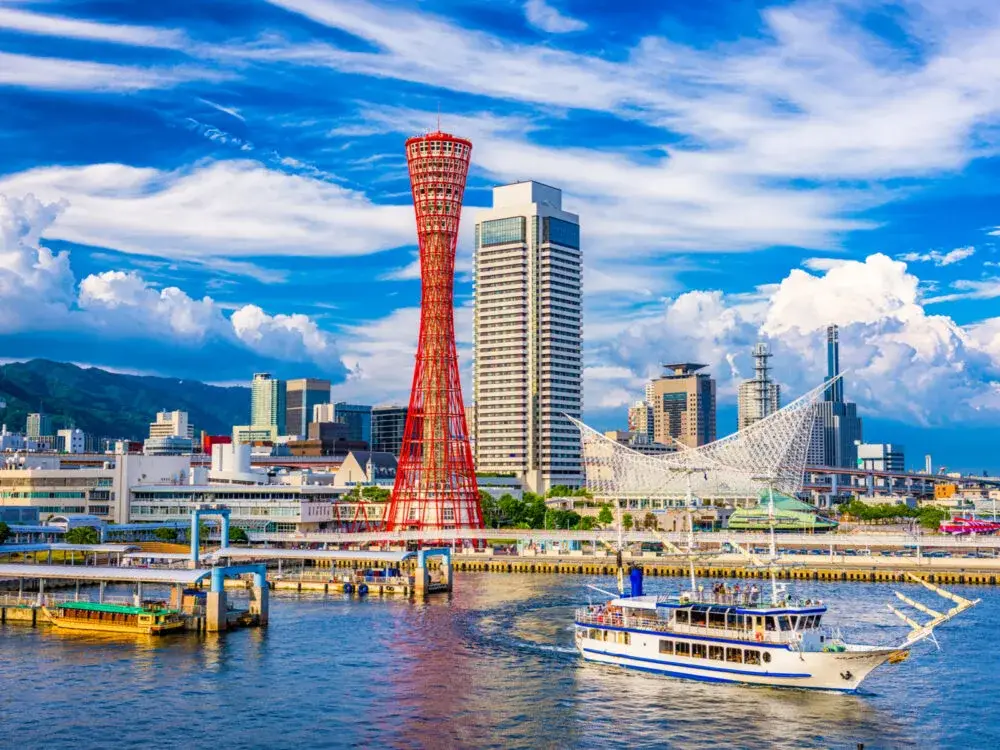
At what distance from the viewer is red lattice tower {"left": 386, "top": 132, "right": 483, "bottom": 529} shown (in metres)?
115

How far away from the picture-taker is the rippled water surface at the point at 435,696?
41406 mm

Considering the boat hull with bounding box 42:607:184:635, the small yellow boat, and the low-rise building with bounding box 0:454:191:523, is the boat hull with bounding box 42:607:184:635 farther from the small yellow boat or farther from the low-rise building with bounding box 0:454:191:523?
the low-rise building with bounding box 0:454:191:523

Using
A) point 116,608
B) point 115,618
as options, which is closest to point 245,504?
point 116,608

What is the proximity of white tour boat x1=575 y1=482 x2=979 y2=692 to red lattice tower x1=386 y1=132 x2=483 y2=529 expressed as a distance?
61.8 metres

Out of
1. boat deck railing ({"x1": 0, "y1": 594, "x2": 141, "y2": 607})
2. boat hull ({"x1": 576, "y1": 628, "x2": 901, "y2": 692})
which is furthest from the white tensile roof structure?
boat hull ({"x1": 576, "y1": 628, "x2": 901, "y2": 692})

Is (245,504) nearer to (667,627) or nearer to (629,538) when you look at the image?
(629,538)

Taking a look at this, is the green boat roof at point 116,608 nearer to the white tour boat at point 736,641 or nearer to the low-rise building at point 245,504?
the white tour boat at point 736,641

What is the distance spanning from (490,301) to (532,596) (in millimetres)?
117316

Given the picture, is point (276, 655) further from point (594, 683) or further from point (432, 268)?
point (432, 268)

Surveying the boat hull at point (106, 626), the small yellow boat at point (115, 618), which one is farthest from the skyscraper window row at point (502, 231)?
the boat hull at point (106, 626)

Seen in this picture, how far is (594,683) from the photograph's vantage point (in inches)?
1987

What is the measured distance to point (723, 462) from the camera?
15062 cm

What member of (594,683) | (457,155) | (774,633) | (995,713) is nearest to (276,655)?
(594,683)

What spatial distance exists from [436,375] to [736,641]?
234 ft
